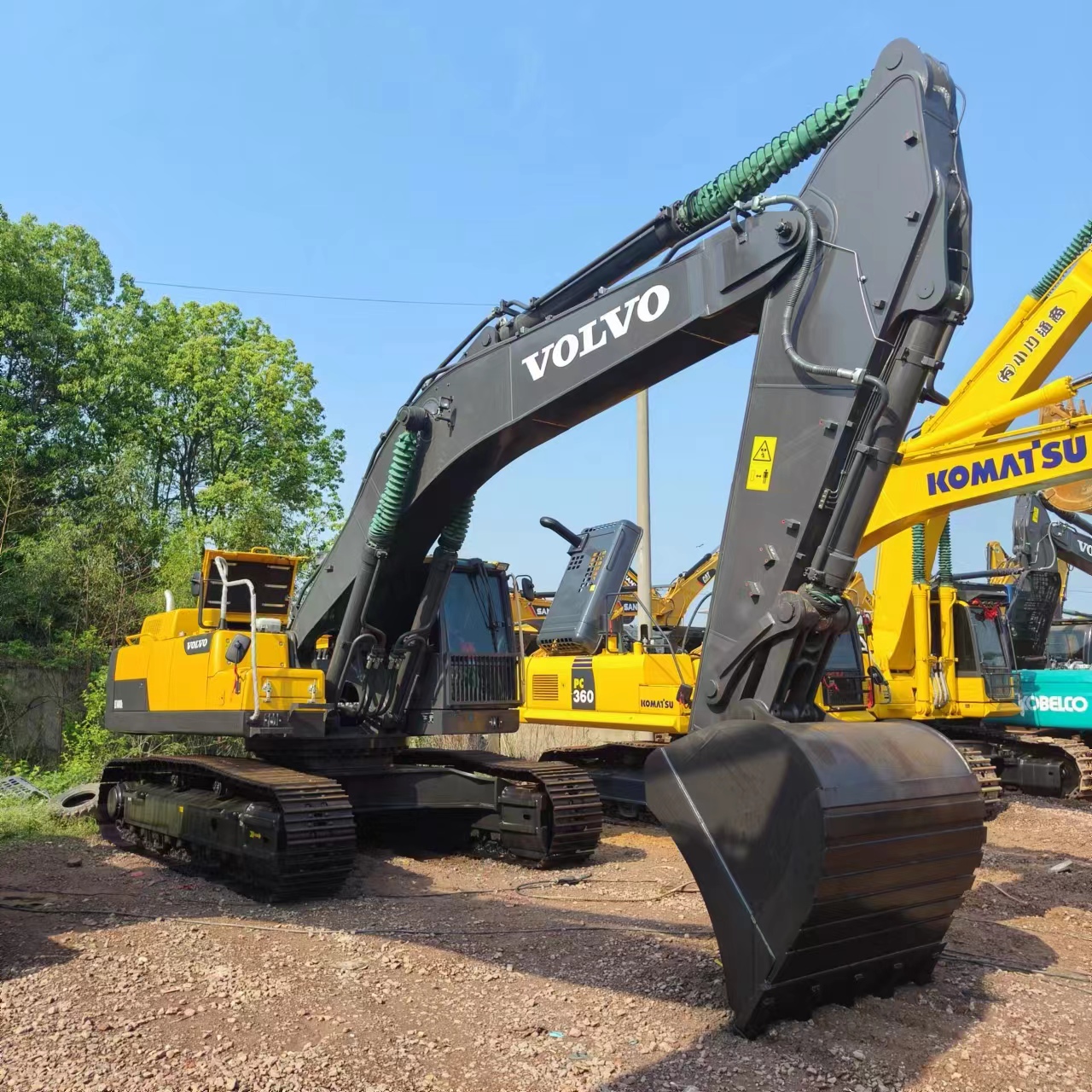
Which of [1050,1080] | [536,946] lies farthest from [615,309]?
[1050,1080]

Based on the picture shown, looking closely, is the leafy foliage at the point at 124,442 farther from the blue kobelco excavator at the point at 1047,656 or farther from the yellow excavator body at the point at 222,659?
the blue kobelco excavator at the point at 1047,656

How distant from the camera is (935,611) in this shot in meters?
11.8

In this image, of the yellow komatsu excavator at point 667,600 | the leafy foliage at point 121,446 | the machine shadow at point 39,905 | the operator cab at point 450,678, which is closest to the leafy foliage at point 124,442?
the leafy foliage at point 121,446

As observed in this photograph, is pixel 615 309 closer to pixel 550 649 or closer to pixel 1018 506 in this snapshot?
pixel 550 649

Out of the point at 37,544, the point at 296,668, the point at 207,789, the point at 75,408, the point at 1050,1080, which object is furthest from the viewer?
the point at 75,408

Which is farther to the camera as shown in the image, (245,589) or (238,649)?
(245,589)

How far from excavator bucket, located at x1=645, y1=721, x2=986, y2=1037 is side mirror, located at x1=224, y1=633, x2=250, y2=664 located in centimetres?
408

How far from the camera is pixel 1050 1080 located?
381 centimetres

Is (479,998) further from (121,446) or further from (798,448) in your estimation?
(121,446)

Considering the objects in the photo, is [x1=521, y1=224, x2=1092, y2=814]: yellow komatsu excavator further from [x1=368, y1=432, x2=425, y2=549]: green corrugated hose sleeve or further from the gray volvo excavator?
the gray volvo excavator

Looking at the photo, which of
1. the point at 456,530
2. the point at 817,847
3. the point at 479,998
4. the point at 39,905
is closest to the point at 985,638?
the point at 456,530

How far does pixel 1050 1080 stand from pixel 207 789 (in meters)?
6.56

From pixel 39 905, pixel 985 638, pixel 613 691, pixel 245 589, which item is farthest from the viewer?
pixel 985 638

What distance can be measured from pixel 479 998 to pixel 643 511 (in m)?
9.85
